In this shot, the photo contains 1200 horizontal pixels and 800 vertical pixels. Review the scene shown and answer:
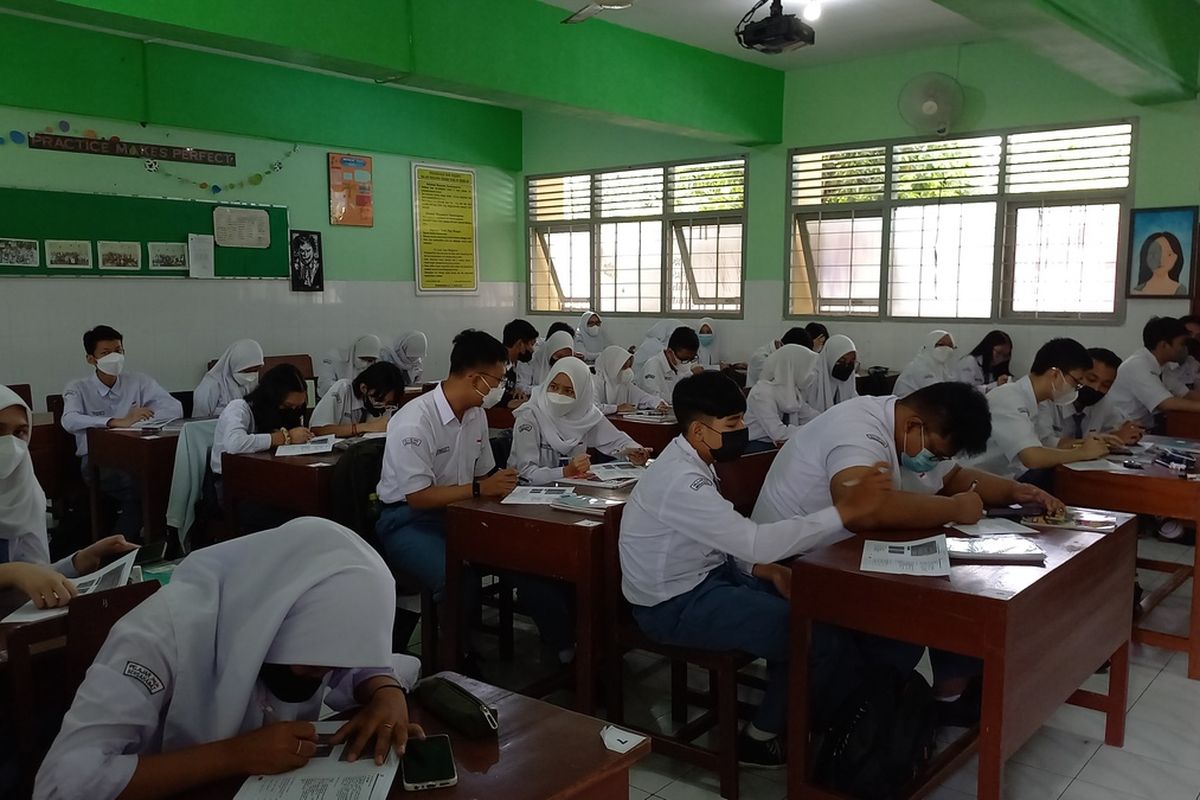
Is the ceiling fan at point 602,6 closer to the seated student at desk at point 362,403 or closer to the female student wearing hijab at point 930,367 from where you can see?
the seated student at desk at point 362,403

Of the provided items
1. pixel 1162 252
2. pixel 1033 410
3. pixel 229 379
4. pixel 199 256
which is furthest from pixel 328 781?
pixel 1162 252

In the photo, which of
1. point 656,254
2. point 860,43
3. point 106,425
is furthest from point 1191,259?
point 106,425

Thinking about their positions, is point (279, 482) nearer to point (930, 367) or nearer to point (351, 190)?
point (930, 367)

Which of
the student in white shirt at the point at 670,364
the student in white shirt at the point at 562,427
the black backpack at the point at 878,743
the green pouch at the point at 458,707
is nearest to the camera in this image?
the green pouch at the point at 458,707

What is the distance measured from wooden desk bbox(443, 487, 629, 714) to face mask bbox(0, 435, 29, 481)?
1.16 metres

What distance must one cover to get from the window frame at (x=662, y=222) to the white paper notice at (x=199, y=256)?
3480 mm

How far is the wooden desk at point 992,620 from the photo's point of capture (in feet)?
6.65

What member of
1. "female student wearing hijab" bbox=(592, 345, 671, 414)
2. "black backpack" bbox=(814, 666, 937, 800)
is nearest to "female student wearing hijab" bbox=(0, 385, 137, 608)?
"black backpack" bbox=(814, 666, 937, 800)

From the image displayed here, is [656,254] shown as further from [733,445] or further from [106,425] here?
[733,445]

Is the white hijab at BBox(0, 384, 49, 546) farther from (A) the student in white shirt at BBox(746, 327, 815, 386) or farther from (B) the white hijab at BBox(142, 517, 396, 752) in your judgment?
(A) the student in white shirt at BBox(746, 327, 815, 386)

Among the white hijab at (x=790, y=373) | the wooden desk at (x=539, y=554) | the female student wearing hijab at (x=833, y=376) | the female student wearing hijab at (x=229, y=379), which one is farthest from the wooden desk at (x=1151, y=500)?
the female student wearing hijab at (x=229, y=379)

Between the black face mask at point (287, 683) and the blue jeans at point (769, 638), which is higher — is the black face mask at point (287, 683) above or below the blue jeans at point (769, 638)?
above

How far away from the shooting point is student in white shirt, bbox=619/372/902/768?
7.89ft

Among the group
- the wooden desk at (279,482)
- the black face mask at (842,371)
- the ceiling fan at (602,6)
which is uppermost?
the ceiling fan at (602,6)
